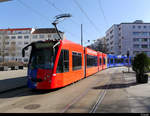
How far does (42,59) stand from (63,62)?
1276mm

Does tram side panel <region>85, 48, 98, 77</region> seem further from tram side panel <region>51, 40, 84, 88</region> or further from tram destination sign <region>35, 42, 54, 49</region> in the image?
tram destination sign <region>35, 42, 54, 49</region>

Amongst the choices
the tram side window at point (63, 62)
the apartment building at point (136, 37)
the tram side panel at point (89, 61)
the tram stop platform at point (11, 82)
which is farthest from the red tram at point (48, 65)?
the apartment building at point (136, 37)

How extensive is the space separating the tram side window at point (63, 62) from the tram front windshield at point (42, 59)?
0.56 m

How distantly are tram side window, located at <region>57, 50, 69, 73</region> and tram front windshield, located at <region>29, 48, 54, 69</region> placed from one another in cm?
56

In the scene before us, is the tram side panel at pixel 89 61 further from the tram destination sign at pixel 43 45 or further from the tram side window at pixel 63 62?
the tram destination sign at pixel 43 45

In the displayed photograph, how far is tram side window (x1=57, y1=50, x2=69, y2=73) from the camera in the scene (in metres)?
8.41

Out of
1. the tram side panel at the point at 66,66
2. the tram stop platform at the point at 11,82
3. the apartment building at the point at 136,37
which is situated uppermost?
the apartment building at the point at 136,37

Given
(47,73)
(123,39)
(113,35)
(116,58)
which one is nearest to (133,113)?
(47,73)

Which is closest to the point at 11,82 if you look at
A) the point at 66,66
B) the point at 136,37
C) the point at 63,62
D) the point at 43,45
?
the point at 43,45

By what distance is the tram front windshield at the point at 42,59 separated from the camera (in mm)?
8086

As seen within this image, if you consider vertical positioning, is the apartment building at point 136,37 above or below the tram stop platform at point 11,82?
above

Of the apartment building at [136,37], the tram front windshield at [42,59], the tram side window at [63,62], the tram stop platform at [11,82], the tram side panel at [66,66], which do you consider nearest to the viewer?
the tram front windshield at [42,59]

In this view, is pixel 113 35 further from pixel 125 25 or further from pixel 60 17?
A: pixel 60 17

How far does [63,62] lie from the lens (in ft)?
28.9
